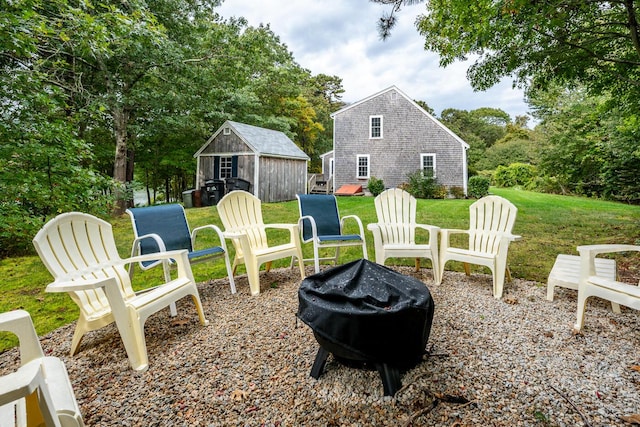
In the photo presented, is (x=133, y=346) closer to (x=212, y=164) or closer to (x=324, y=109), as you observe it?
(x=212, y=164)

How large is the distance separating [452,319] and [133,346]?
2.52 meters

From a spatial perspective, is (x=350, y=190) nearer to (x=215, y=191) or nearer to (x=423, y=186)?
(x=423, y=186)

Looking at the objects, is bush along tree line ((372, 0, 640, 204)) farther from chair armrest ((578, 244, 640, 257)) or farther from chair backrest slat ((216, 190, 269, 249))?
chair backrest slat ((216, 190, 269, 249))

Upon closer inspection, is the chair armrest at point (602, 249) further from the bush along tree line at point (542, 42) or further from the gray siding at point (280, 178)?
the gray siding at point (280, 178)

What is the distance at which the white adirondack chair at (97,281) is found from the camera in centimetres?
200

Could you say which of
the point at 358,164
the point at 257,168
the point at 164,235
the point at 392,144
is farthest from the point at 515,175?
the point at 164,235

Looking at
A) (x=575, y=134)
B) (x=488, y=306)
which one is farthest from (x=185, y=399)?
(x=575, y=134)

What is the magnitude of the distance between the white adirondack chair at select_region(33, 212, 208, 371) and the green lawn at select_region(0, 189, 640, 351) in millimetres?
906

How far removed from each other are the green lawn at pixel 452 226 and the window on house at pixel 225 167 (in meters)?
3.58

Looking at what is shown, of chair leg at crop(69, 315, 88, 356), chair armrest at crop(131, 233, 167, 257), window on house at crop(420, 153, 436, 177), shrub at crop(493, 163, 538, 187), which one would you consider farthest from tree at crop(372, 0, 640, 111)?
shrub at crop(493, 163, 538, 187)

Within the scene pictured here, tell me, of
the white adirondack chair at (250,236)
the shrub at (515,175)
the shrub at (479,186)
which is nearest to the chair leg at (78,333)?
the white adirondack chair at (250,236)

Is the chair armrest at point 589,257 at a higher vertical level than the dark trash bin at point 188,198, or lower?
lower

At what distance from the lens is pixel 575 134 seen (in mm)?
13422

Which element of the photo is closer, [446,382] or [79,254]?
[446,382]
